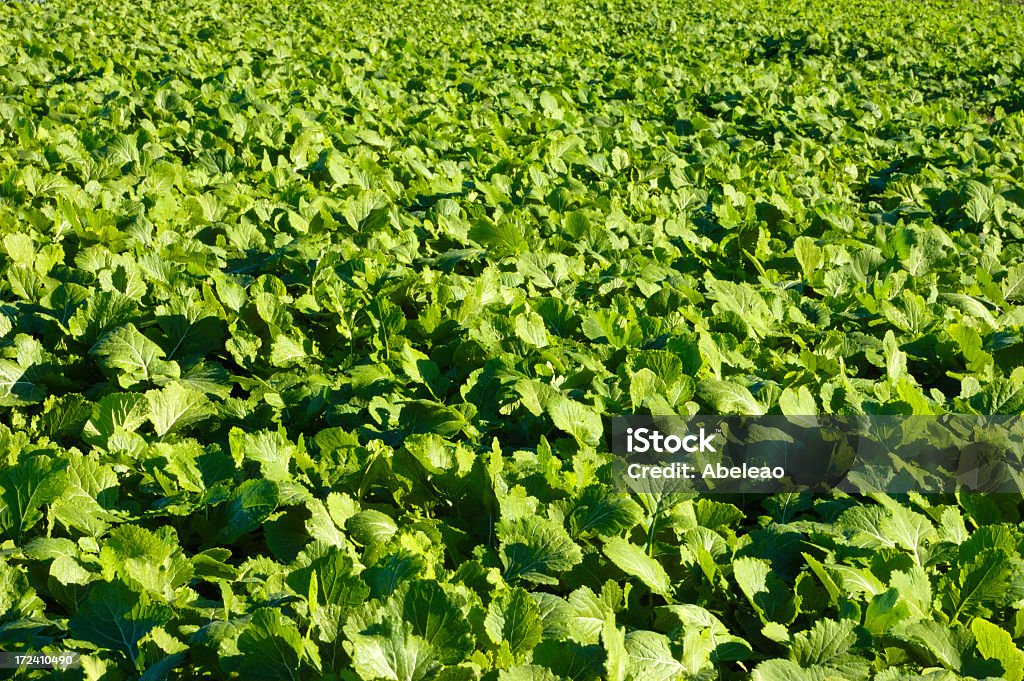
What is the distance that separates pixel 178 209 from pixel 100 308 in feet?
3.97

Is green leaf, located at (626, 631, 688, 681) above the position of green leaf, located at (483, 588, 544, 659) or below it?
below

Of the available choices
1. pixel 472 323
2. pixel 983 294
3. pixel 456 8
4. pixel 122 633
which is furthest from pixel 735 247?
pixel 456 8

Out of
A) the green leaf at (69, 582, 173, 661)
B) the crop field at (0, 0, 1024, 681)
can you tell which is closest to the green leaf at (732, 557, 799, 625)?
the crop field at (0, 0, 1024, 681)

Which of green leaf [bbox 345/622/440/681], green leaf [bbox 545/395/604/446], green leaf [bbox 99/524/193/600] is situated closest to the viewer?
green leaf [bbox 345/622/440/681]

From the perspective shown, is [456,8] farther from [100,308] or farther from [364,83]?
[100,308]

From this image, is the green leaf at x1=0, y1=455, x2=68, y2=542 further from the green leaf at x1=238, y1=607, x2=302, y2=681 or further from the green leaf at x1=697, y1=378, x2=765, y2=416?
the green leaf at x1=697, y1=378, x2=765, y2=416

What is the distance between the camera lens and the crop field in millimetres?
1646

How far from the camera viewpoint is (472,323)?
3031mm

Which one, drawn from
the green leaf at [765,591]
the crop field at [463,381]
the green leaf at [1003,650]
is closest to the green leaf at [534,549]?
the crop field at [463,381]

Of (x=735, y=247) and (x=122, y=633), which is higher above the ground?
(x=122, y=633)

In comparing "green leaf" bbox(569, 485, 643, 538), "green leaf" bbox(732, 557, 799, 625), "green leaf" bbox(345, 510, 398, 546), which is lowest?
"green leaf" bbox(732, 557, 799, 625)

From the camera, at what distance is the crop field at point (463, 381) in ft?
5.40

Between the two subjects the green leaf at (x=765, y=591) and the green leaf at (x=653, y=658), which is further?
the green leaf at (x=765, y=591)

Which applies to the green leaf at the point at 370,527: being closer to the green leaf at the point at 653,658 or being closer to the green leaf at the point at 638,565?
the green leaf at the point at 638,565
